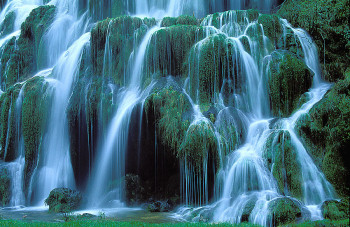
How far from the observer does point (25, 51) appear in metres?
25.2

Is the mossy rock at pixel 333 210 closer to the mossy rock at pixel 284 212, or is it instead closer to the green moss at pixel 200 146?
the mossy rock at pixel 284 212

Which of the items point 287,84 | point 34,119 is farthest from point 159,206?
point 34,119

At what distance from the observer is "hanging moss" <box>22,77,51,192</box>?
17469 millimetres

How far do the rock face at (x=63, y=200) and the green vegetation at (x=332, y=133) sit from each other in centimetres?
902

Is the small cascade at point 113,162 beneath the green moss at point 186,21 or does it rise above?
beneath

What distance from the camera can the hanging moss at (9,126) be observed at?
1848 cm

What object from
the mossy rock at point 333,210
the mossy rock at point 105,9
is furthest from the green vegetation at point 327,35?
the mossy rock at point 105,9

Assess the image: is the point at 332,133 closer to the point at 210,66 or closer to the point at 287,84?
the point at 287,84

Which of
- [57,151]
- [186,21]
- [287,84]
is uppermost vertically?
[186,21]

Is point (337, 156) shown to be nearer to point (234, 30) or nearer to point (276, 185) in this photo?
point (276, 185)

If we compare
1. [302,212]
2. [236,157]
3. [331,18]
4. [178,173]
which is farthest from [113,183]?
[331,18]

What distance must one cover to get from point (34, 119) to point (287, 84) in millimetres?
12213

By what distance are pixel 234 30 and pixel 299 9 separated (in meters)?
3.61

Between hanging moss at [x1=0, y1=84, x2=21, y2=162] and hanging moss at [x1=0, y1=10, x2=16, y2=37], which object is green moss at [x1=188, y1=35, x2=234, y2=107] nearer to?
hanging moss at [x1=0, y1=84, x2=21, y2=162]
